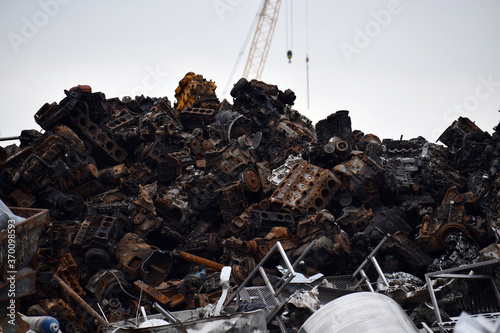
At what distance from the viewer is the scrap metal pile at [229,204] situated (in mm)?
10922

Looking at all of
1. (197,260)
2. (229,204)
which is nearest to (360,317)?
(197,260)

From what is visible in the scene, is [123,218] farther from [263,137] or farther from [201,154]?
[263,137]

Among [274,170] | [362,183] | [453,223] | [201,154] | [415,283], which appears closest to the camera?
[415,283]

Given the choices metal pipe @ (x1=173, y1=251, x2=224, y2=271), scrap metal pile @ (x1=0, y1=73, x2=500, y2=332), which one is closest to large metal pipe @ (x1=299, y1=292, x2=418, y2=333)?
scrap metal pile @ (x1=0, y1=73, x2=500, y2=332)

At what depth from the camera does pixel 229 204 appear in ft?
46.8

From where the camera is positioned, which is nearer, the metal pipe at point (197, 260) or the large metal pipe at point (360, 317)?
the large metal pipe at point (360, 317)

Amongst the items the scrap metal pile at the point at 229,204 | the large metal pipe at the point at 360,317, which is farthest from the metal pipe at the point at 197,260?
the large metal pipe at the point at 360,317

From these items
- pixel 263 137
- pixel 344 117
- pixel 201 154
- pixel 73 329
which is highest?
pixel 344 117

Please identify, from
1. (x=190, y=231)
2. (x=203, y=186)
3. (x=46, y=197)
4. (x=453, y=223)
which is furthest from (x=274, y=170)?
(x=46, y=197)

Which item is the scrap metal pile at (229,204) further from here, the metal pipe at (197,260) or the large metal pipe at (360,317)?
the large metal pipe at (360,317)

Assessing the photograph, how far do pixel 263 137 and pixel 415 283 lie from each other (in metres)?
10.1

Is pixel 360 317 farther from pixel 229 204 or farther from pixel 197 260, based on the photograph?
pixel 229 204

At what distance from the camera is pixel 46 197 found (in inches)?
566

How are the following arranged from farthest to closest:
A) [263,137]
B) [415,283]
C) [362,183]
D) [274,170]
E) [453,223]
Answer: [263,137] < [274,170] < [362,183] < [453,223] < [415,283]
